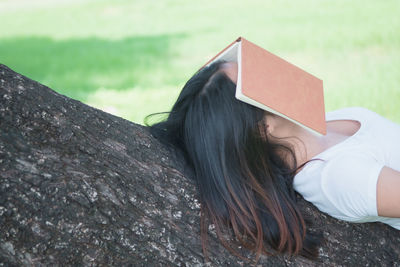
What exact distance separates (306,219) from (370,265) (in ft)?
1.06

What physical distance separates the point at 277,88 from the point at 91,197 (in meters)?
0.81

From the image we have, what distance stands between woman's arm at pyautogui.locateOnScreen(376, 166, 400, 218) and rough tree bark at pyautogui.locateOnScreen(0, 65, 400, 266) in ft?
0.76

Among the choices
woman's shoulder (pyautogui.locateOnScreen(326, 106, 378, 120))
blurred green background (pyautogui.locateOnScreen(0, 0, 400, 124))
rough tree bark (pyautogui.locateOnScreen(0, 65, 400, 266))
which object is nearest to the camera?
rough tree bark (pyautogui.locateOnScreen(0, 65, 400, 266))

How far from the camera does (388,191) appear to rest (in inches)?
69.5

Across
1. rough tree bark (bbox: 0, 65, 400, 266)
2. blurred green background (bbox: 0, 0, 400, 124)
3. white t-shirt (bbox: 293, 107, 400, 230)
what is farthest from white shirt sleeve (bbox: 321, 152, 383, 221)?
blurred green background (bbox: 0, 0, 400, 124)

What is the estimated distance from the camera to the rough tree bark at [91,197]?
1436 millimetres

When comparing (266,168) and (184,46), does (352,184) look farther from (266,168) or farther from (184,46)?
(184,46)

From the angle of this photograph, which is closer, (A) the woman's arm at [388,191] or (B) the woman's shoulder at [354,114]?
(A) the woman's arm at [388,191]

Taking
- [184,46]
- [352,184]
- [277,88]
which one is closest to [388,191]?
[352,184]

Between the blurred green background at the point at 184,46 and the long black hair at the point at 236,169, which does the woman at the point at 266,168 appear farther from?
the blurred green background at the point at 184,46

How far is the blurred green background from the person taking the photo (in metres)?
5.84

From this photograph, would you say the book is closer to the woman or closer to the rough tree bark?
the woman

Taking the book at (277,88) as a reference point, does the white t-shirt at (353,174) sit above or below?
below

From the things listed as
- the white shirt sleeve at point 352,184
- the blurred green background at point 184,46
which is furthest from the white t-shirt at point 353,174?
the blurred green background at point 184,46
